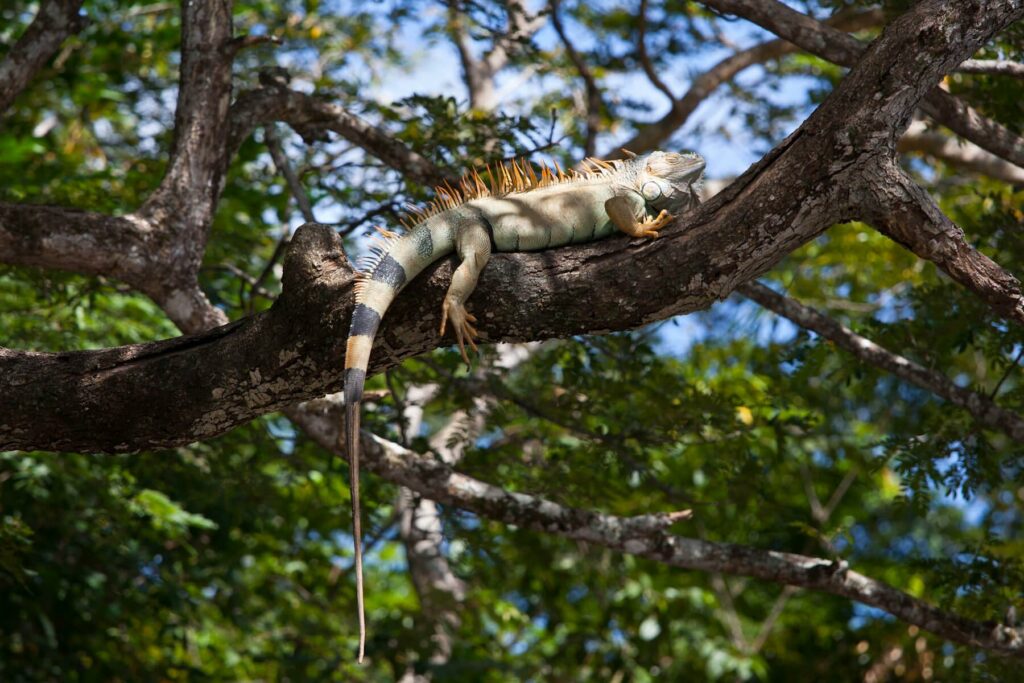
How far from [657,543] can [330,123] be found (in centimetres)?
288

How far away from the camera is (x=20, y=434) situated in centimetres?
404

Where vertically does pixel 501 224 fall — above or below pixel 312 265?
above

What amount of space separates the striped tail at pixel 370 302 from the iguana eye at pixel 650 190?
2.87 ft

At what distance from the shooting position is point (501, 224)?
4363 millimetres

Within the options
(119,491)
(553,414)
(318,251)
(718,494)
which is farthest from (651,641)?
(318,251)

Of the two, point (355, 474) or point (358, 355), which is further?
point (358, 355)

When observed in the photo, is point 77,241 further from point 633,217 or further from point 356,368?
point 633,217

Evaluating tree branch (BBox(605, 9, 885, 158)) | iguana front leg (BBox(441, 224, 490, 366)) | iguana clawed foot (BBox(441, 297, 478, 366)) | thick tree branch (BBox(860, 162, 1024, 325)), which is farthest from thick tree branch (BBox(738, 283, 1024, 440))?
tree branch (BBox(605, 9, 885, 158))

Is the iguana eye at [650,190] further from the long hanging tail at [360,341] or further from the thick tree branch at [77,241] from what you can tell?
the thick tree branch at [77,241]

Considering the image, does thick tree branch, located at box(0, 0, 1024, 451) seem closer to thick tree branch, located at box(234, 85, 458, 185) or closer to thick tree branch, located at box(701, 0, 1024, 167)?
thick tree branch, located at box(701, 0, 1024, 167)

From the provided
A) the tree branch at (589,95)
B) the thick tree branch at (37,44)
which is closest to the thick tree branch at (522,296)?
the thick tree branch at (37,44)

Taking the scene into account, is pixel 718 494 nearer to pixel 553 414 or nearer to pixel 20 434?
pixel 553 414

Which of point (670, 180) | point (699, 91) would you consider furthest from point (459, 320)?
point (699, 91)

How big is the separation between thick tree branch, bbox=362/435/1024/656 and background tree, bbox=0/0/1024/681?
0.02 meters
